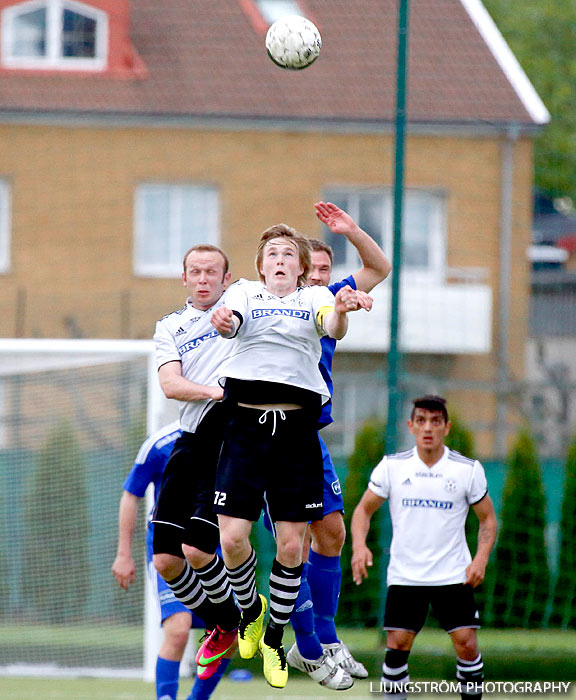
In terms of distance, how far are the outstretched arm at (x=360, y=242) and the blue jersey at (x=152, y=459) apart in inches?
61.8

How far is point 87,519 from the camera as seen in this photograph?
9.84 m

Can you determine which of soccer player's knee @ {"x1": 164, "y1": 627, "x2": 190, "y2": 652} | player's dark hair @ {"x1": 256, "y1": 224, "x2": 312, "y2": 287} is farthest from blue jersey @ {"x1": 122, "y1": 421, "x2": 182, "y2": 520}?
player's dark hair @ {"x1": 256, "y1": 224, "x2": 312, "y2": 287}

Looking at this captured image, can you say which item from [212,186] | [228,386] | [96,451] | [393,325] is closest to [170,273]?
[212,186]

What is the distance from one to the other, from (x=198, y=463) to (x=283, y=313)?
2.95 feet

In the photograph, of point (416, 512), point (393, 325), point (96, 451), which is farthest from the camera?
point (96, 451)

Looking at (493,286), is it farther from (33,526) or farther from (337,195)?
(33,526)

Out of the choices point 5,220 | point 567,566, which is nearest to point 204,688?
point 567,566

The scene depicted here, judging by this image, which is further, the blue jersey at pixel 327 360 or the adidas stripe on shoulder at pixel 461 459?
the adidas stripe on shoulder at pixel 461 459

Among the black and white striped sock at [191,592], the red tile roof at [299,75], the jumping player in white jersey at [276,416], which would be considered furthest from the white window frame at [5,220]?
the jumping player in white jersey at [276,416]

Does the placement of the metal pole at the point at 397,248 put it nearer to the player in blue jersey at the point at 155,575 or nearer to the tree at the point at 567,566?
the tree at the point at 567,566

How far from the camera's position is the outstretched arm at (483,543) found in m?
6.67

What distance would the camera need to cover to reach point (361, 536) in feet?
22.5

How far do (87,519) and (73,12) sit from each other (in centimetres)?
893

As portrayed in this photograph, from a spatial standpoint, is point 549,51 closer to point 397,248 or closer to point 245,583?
point 397,248
